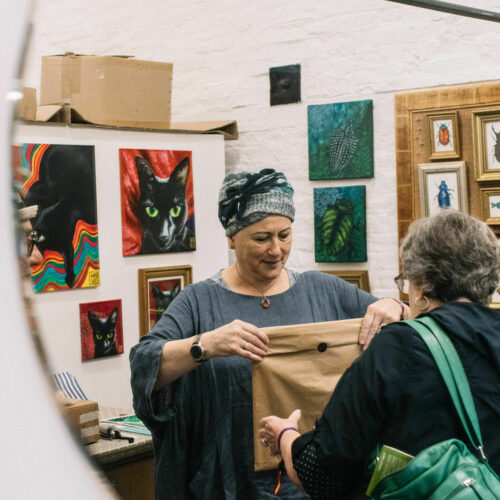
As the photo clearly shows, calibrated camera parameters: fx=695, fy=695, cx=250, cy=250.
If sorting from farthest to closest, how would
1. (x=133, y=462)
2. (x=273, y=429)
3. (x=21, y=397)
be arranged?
(x=133, y=462), (x=273, y=429), (x=21, y=397)

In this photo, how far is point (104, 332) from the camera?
2.32 metres

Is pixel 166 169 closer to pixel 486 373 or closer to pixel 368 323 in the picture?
pixel 368 323

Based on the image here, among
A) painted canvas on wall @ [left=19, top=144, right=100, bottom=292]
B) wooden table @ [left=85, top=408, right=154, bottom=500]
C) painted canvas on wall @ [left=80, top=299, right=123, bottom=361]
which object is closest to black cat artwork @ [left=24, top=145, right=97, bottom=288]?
painted canvas on wall @ [left=19, top=144, right=100, bottom=292]

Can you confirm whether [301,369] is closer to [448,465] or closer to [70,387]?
[448,465]

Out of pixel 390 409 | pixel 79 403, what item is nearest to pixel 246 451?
pixel 390 409

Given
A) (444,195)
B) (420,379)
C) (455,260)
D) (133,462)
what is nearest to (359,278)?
(444,195)

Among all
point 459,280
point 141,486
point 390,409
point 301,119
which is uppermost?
point 301,119

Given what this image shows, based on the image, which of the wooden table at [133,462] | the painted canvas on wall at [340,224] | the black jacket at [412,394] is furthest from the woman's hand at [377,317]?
the painted canvas on wall at [340,224]

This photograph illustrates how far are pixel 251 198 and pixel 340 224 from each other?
1.06 meters

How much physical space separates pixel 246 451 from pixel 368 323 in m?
0.33

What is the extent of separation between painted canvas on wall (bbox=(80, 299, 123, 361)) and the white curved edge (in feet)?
6.78

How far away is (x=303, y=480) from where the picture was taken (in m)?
1.00

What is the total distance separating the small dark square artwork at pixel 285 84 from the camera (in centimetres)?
246

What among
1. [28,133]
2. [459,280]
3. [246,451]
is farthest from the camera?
[28,133]
